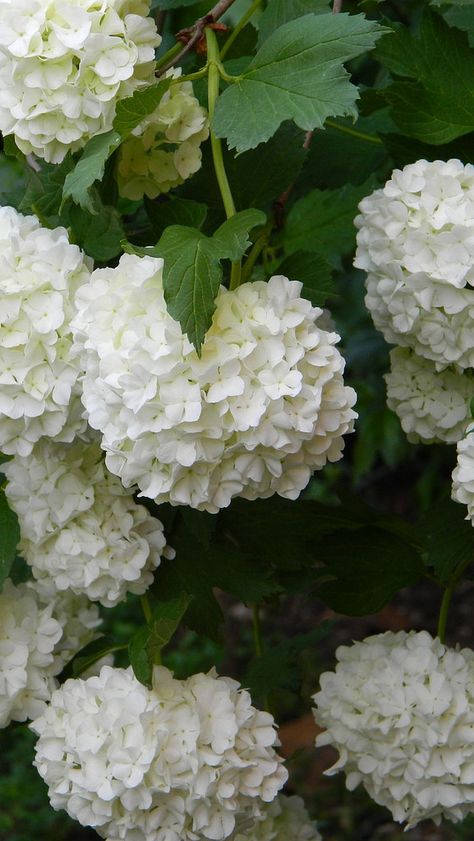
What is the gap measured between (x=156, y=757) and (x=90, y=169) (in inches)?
29.9

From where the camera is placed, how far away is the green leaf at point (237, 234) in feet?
4.24

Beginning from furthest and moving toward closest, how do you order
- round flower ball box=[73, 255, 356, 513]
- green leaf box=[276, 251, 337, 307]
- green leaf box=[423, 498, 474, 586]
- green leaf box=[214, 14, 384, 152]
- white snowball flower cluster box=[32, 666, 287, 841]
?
green leaf box=[423, 498, 474, 586] < green leaf box=[276, 251, 337, 307] < white snowball flower cluster box=[32, 666, 287, 841] < green leaf box=[214, 14, 384, 152] < round flower ball box=[73, 255, 356, 513]

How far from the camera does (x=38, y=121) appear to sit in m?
1.40

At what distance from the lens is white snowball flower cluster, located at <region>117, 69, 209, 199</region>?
1507 mm

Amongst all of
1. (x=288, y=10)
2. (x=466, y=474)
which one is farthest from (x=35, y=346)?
(x=288, y=10)

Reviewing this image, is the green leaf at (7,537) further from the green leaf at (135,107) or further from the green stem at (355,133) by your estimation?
the green stem at (355,133)

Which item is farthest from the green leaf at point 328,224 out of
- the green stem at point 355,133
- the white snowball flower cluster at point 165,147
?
the white snowball flower cluster at point 165,147

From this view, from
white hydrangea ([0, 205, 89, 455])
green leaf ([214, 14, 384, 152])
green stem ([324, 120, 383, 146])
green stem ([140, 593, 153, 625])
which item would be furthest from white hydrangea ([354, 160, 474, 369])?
green stem ([140, 593, 153, 625])

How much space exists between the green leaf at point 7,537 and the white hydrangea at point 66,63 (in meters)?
0.56

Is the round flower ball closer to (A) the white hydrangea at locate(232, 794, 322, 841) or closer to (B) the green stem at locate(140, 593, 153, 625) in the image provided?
(B) the green stem at locate(140, 593, 153, 625)

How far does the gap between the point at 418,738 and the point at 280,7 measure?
1.11 m

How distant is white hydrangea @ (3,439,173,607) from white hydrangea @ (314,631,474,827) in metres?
0.37

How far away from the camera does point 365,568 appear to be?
6.23 ft

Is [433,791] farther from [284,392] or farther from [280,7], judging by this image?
[280,7]
